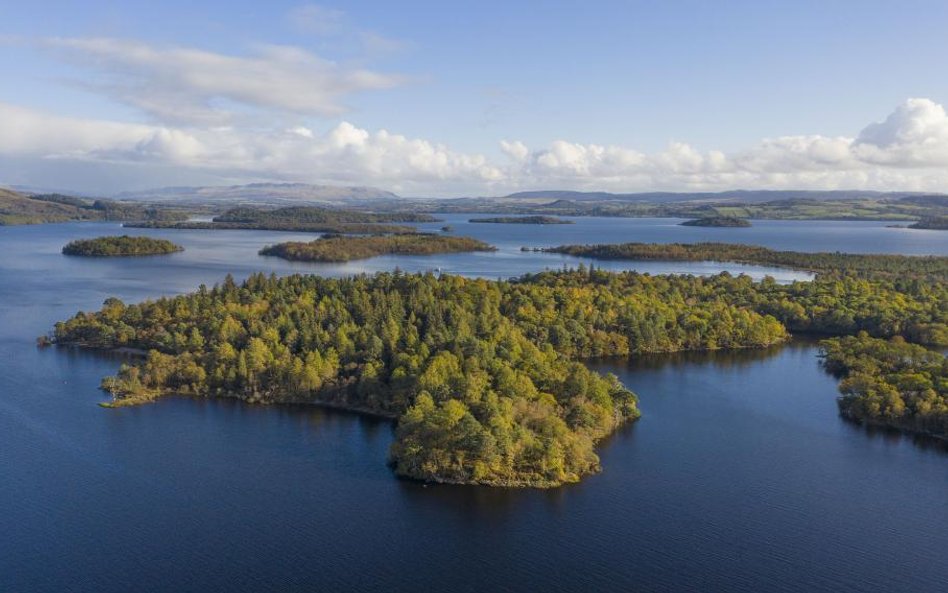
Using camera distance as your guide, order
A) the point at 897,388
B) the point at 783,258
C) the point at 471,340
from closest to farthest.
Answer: the point at 897,388 → the point at 471,340 → the point at 783,258

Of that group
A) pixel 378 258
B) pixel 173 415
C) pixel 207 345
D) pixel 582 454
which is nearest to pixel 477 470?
pixel 582 454

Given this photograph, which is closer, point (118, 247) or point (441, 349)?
point (441, 349)

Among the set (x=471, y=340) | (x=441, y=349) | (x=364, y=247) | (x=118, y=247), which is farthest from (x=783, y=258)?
(x=118, y=247)

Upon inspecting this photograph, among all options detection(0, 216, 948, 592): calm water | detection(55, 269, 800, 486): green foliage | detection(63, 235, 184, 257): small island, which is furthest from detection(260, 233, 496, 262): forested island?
detection(0, 216, 948, 592): calm water

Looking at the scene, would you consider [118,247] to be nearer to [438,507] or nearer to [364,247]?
[364,247]

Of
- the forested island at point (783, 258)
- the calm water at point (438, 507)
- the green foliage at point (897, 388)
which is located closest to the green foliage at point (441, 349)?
the calm water at point (438, 507)

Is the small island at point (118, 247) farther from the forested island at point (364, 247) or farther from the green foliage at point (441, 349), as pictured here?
the green foliage at point (441, 349)

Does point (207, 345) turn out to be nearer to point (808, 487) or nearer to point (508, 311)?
point (508, 311)
